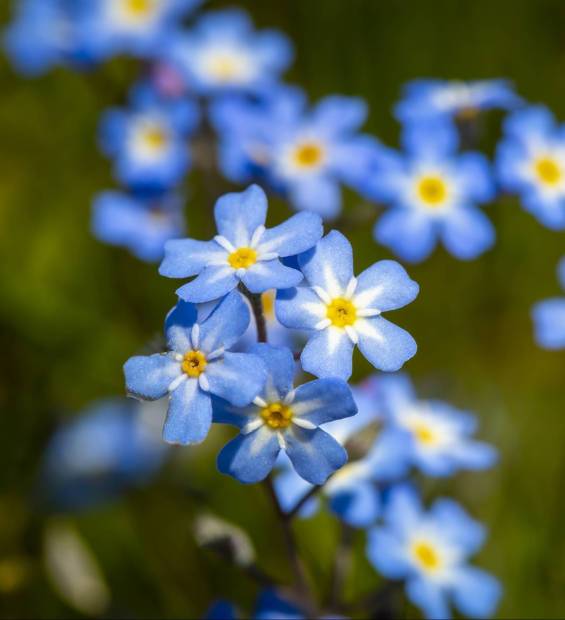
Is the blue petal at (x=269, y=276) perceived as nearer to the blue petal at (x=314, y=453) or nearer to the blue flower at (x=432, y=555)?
the blue petal at (x=314, y=453)

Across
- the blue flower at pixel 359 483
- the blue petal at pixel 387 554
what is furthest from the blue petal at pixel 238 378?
the blue petal at pixel 387 554

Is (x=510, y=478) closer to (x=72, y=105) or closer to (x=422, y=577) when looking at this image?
(x=422, y=577)

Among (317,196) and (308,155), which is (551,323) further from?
(308,155)

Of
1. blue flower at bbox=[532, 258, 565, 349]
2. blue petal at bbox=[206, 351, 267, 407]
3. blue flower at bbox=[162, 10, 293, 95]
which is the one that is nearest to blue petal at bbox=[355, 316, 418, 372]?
blue petal at bbox=[206, 351, 267, 407]

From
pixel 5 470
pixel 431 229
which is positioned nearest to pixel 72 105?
pixel 5 470

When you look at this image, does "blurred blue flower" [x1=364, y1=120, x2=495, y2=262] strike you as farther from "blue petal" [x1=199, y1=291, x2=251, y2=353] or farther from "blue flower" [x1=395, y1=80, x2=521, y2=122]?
"blue petal" [x1=199, y1=291, x2=251, y2=353]
